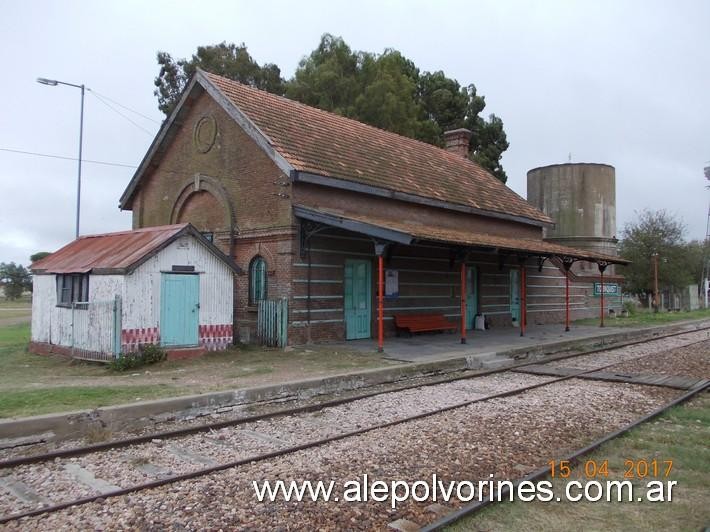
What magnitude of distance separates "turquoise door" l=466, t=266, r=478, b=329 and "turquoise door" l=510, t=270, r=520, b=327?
8.84 feet

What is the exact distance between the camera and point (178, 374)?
38.2 ft

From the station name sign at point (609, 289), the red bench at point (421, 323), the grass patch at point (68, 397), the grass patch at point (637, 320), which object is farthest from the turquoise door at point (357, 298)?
the station name sign at point (609, 289)

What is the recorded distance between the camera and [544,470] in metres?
5.68

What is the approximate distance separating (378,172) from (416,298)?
163 inches

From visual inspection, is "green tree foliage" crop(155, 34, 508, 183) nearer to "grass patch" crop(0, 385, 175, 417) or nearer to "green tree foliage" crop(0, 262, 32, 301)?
"grass patch" crop(0, 385, 175, 417)

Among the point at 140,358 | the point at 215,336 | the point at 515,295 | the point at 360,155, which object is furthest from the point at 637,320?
the point at 140,358

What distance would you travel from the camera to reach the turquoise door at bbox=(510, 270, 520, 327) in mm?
24094

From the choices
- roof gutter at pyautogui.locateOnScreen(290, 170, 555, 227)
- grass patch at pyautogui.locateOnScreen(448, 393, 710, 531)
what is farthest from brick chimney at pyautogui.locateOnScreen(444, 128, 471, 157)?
grass patch at pyautogui.locateOnScreen(448, 393, 710, 531)

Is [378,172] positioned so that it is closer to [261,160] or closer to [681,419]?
[261,160]

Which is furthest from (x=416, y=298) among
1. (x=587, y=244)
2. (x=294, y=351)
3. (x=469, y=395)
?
(x=587, y=244)

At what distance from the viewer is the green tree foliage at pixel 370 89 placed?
1335 inches

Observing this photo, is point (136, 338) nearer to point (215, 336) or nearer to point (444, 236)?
point (215, 336)

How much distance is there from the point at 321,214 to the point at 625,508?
34.7 feet
